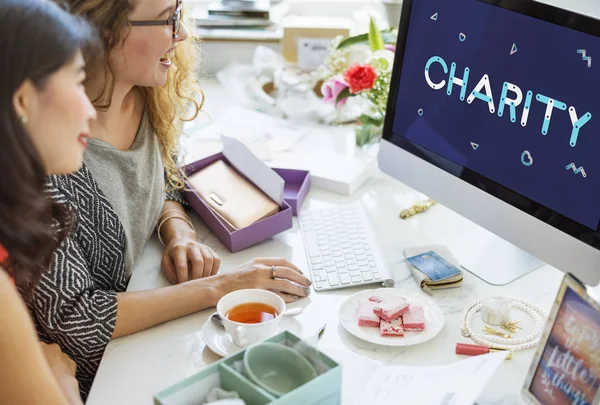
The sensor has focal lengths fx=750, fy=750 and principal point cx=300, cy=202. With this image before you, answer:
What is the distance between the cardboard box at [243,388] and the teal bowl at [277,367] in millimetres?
12

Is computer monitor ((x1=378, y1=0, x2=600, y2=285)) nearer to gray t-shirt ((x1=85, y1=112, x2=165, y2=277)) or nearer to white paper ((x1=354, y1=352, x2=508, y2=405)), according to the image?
white paper ((x1=354, y1=352, x2=508, y2=405))

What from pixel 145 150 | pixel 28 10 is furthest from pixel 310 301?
pixel 28 10

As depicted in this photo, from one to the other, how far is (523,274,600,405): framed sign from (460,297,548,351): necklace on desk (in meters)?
0.16

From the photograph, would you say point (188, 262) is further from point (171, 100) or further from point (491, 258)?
point (491, 258)

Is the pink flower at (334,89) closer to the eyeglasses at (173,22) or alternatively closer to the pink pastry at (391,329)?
the eyeglasses at (173,22)

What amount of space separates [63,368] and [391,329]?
1.79 ft

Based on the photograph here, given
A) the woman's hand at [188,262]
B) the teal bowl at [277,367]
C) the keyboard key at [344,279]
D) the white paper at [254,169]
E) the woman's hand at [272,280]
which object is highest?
the teal bowl at [277,367]

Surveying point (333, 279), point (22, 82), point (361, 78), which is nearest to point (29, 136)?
point (22, 82)

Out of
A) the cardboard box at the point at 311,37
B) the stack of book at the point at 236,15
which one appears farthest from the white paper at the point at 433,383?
the stack of book at the point at 236,15

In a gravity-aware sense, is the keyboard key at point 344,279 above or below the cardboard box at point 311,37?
below

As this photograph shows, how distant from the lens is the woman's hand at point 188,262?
4.66 feet

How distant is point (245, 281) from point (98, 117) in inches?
17.6

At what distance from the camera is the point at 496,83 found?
132 cm

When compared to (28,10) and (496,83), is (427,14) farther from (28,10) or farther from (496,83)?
(28,10)
